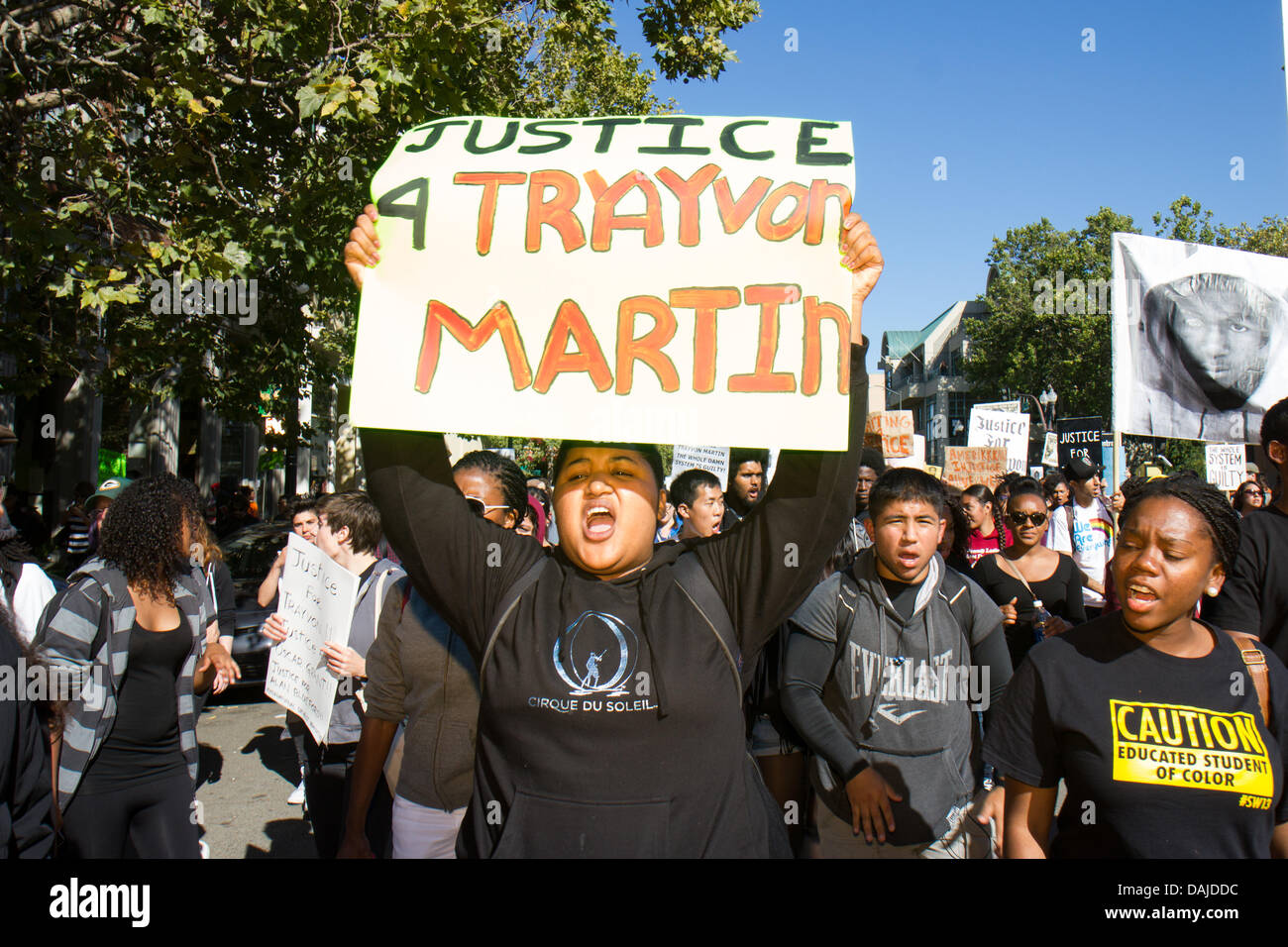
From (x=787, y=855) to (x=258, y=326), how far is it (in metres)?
8.05

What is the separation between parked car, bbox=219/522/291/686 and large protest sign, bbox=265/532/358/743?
4.27 meters

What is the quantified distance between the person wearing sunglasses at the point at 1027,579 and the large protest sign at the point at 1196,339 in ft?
4.83

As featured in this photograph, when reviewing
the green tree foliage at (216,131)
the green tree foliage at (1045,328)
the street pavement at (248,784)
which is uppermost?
the green tree foliage at (1045,328)

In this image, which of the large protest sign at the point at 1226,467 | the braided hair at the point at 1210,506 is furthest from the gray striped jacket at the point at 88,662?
the large protest sign at the point at 1226,467

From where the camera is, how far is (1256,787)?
2133mm

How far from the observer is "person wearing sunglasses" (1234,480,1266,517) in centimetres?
858

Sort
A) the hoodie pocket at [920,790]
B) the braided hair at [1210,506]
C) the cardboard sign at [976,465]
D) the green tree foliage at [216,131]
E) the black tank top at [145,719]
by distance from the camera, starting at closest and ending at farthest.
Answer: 1. the braided hair at [1210,506]
2. the hoodie pocket at [920,790]
3. the black tank top at [145,719]
4. the green tree foliage at [216,131]
5. the cardboard sign at [976,465]

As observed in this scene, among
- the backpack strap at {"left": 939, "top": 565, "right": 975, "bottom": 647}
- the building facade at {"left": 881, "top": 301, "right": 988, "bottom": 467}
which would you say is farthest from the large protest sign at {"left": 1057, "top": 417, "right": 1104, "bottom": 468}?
the building facade at {"left": 881, "top": 301, "right": 988, "bottom": 467}

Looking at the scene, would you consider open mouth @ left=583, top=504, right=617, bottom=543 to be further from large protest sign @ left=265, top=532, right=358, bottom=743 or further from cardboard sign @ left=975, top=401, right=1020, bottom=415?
cardboard sign @ left=975, top=401, right=1020, bottom=415

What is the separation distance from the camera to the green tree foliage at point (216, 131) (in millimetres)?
6246

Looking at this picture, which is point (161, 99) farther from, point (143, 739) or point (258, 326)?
point (143, 739)

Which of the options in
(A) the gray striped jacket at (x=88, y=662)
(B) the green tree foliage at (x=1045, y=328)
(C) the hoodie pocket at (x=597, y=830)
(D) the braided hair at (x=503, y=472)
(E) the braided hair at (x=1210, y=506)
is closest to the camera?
(C) the hoodie pocket at (x=597, y=830)

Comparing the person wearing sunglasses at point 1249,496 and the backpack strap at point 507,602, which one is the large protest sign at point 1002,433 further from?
the backpack strap at point 507,602
